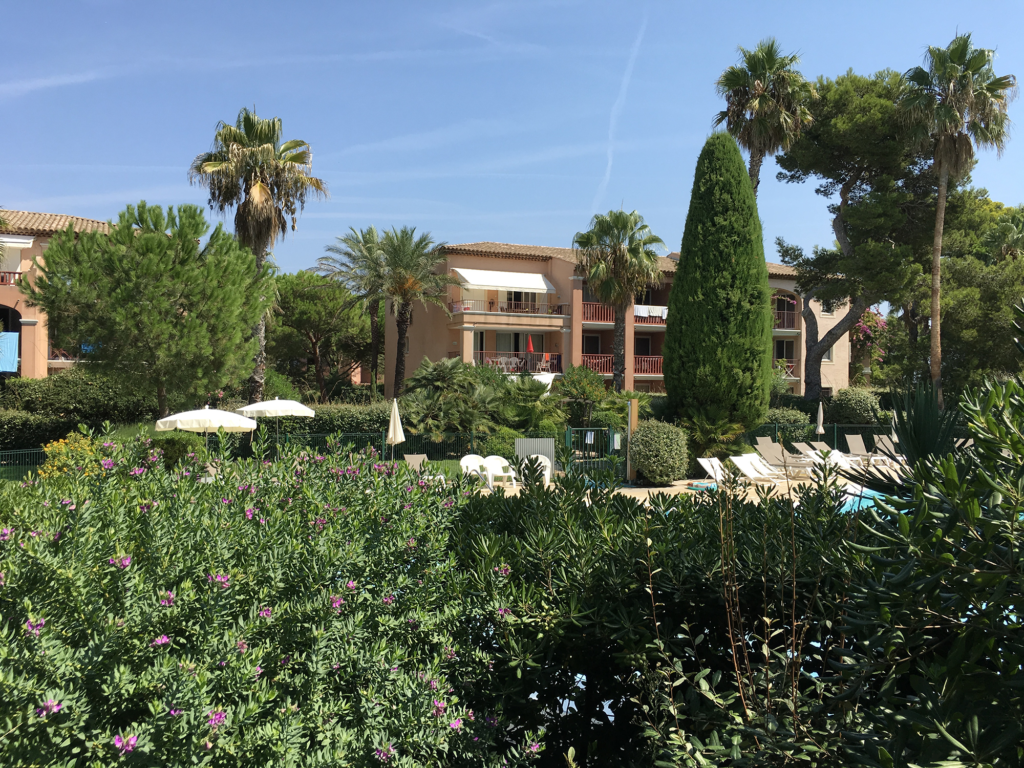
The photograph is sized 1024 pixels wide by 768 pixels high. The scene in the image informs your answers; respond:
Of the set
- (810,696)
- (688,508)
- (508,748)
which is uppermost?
(688,508)

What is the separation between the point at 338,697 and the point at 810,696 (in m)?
2.07

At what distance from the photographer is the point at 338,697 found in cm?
304

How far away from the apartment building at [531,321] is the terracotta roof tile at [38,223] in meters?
16.8

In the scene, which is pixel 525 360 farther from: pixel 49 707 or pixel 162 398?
pixel 49 707

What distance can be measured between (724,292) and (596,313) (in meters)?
21.6

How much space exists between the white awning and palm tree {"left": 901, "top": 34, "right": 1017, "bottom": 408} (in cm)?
1951

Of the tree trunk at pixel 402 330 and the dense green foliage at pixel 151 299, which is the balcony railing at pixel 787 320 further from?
the dense green foliage at pixel 151 299

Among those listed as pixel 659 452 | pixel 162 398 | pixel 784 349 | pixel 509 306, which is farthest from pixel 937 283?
pixel 162 398

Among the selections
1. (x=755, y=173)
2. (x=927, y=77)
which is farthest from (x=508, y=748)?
(x=927, y=77)

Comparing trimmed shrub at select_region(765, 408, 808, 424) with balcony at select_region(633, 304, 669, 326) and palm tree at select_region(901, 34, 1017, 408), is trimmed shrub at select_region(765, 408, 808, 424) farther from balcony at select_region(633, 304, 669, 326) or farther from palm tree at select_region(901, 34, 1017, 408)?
balcony at select_region(633, 304, 669, 326)

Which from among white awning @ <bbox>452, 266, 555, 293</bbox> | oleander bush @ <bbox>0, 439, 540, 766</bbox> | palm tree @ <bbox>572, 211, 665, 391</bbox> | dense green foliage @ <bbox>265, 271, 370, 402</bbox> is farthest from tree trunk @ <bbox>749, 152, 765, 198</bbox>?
oleander bush @ <bbox>0, 439, 540, 766</bbox>

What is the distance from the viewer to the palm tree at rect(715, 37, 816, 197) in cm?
2955

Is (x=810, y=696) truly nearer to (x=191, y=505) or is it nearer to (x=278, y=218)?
(x=191, y=505)

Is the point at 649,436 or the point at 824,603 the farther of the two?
the point at 649,436
